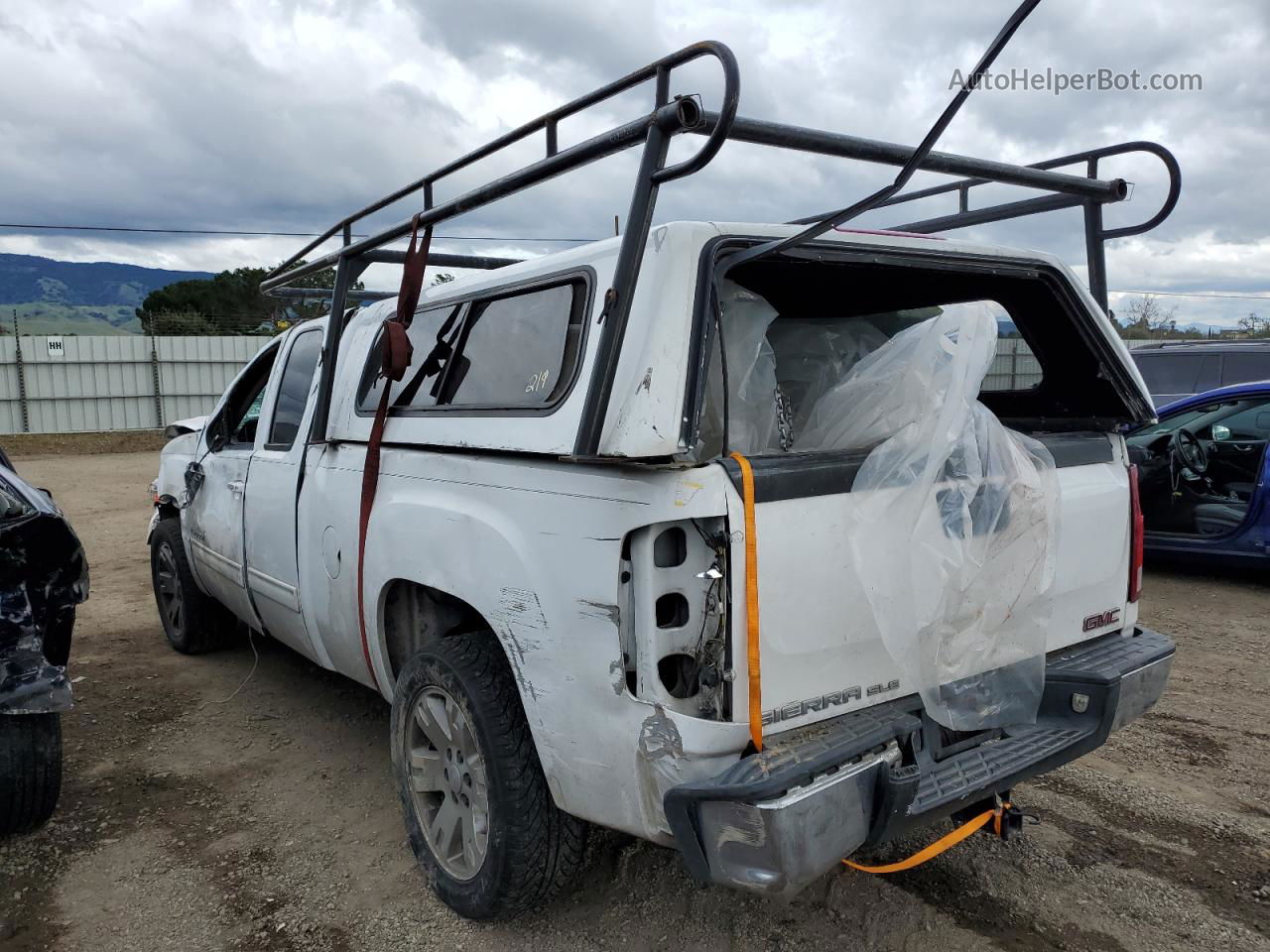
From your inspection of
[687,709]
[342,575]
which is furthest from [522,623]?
[342,575]

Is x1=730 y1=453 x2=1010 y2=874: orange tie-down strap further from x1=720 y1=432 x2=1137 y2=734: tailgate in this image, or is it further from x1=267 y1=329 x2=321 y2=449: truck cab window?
x1=267 y1=329 x2=321 y2=449: truck cab window

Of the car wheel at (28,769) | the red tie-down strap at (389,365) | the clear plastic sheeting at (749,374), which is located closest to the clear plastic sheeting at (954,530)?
the clear plastic sheeting at (749,374)

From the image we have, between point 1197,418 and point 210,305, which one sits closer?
point 1197,418

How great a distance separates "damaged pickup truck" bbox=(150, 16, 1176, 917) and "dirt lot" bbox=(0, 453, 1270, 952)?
39 cm

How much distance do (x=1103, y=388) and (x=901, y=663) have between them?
63.4 inches

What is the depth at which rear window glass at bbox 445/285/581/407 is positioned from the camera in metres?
2.67

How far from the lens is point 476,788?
2699mm

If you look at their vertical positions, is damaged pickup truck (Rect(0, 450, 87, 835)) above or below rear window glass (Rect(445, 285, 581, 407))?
below

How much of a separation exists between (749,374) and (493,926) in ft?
5.90

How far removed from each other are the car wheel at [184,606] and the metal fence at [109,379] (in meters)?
20.4

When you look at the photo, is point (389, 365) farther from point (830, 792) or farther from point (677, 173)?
point (830, 792)

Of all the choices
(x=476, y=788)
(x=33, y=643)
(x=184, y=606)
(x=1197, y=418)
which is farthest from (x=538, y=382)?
(x=1197, y=418)

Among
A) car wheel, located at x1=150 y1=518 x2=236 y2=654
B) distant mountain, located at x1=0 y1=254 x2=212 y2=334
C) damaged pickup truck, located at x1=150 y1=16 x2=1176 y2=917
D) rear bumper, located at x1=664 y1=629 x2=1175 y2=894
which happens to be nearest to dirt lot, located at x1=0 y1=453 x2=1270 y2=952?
damaged pickup truck, located at x1=150 y1=16 x2=1176 y2=917

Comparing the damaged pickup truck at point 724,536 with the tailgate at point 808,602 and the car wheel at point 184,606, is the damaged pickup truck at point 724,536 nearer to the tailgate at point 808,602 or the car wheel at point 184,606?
the tailgate at point 808,602
